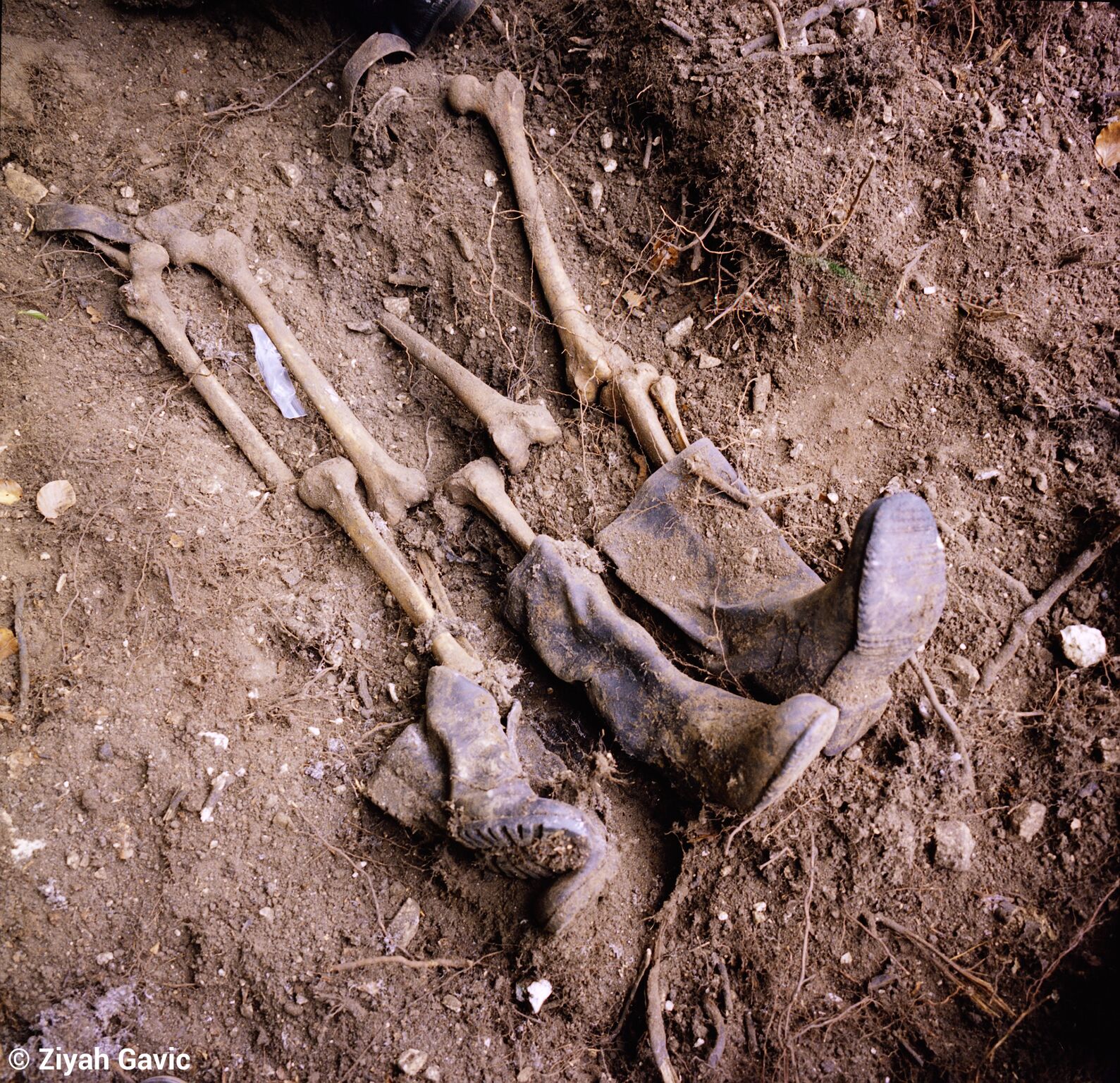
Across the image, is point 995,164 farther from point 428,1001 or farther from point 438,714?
point 428,1001

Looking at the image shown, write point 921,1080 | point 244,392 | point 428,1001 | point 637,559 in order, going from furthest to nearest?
1. point 244,392
2. point 637,559
3. point 428,1001
4. point 921,1080

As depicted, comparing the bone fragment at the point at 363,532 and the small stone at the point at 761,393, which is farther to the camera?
the small stone at the point at 761,393

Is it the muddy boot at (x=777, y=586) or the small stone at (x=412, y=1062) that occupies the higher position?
the muddy boot at (x=777, y=586)

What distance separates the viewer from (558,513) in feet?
8.16

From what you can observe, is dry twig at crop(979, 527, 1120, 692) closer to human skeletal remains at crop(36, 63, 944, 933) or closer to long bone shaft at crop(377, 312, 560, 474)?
human skeletal remains at crop(36, 63, 944, 933)

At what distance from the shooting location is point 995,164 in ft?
7.80

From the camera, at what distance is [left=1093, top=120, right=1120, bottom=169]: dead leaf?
2.41 metres

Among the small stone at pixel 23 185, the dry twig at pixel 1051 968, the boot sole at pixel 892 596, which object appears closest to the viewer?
the boot sole at pixel 892 596

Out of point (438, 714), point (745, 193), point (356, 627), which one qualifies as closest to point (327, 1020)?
point (438, 714)

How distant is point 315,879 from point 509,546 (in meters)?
1.11

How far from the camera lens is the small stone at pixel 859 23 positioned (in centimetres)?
239

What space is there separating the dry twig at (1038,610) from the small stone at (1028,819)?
Answer: 304 millimetres

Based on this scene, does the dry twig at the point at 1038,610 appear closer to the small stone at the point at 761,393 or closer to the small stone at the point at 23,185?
the small stone at the point at 761,393

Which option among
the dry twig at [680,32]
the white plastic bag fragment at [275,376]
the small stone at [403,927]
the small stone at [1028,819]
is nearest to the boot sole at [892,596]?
the small stone at [1028,819]
